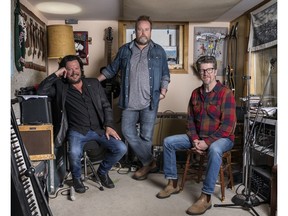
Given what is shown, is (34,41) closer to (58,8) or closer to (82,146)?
(58,8)

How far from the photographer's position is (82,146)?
279 centimetres

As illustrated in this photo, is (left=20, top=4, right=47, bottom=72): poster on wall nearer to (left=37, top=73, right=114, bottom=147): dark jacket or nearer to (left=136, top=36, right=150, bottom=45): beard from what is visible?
(left=37, top=73, right=114, bottom=147): dark jacket

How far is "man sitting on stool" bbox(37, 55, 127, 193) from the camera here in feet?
9.13

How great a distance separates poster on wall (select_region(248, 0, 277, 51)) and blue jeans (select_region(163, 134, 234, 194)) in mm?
1212

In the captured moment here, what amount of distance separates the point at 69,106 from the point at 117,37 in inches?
69.1

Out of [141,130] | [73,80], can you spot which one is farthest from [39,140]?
[141,130]

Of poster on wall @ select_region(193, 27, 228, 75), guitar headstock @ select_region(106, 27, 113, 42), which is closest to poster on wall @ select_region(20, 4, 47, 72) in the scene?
guitar headstock @ select_region(106, 27, 113, 42)

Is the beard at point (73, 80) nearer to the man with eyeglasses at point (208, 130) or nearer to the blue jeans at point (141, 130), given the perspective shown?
the blue jeans at point (141, 130)

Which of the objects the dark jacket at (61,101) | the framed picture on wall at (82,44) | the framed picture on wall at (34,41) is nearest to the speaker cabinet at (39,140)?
the dark jacket at (61,101)

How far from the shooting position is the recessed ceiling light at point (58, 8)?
3.41 m

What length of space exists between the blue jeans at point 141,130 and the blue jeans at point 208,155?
0.55 metres

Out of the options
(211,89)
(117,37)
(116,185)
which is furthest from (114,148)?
(117,37)
